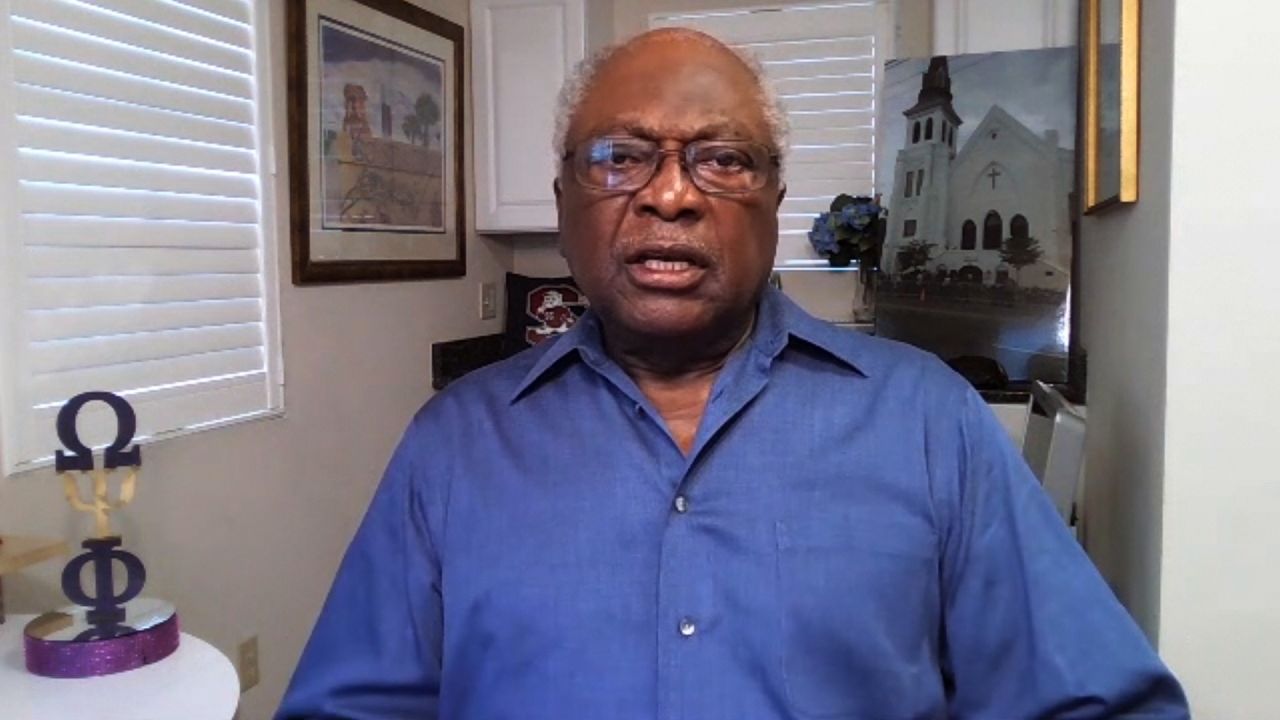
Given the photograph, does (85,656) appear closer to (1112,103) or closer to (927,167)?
(1112,103)

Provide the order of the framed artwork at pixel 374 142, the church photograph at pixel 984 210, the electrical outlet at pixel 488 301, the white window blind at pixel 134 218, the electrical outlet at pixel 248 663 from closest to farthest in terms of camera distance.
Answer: the white window blind at pixel 134 218
the electrical outlet at pixel 248 663
the framed artwork at pixel 374 142
the church photograph at pixel 984 210
the electrical outlet at pixel 488 301

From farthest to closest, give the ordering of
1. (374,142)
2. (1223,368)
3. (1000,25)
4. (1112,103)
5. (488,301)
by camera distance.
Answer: (488,301) < (1000,25) < (374,142) < (1112,103) < (1223,368)

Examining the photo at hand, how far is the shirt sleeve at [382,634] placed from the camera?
3.73ft

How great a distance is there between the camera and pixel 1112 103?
5.30ft

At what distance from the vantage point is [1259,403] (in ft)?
3.86

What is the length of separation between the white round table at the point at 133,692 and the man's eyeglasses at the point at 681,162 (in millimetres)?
756

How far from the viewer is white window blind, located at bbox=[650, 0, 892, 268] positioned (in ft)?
10.4

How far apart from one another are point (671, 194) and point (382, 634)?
55 cm

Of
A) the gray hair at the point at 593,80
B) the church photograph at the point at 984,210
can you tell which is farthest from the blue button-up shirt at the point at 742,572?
the church photograph at the point at 984,210

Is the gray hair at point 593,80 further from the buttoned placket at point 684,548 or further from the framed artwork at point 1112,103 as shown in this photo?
the framed artwork at point 1112,103

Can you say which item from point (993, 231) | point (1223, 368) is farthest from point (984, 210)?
point (1223, 368)

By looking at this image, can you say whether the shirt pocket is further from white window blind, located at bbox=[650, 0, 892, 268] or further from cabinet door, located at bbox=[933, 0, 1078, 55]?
white window blind, located at bbox=[650, 0, 892, 268]

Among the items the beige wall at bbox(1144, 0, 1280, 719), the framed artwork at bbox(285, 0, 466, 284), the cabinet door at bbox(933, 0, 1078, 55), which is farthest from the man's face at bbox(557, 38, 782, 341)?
the cabinet door at bbox(933, 0, 1078, 55)

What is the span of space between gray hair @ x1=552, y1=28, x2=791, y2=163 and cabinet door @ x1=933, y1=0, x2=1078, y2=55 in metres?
1.78
